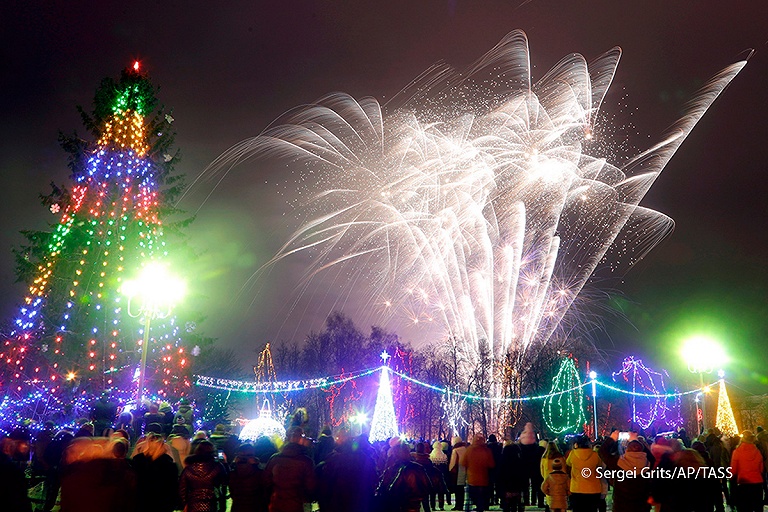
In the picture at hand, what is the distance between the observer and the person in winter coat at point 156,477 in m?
9.03

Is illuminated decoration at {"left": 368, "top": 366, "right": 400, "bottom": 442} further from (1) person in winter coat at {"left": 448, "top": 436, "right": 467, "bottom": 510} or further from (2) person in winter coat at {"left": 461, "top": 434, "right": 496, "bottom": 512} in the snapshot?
(2) person in winter coat at {"left": 461, "top": 434, "right": 496, "bottom": 512}

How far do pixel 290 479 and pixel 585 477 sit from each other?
200 inches

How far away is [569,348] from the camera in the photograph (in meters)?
62.2

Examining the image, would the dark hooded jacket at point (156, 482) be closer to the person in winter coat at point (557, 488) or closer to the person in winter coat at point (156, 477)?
the person in winter coat at point (156, 477)

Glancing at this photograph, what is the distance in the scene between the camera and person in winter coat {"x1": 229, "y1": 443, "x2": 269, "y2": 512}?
858cm

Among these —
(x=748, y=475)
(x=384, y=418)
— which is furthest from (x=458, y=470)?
(x=384, y=418)

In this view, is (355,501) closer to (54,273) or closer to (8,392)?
(8,392)

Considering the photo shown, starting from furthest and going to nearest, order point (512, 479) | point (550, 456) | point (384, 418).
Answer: point (384, 418) < point (512, 479) < point (550, 456)

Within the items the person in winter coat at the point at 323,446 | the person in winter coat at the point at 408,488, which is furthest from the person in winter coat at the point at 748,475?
the person in winter coat at the point at 323,446

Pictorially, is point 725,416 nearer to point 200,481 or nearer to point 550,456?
point 550,456

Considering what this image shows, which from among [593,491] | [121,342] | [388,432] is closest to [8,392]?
[121,342]

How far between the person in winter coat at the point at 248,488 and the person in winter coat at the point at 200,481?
0.22m

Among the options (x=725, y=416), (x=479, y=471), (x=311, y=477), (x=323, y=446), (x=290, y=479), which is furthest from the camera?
(x=725, y=416)

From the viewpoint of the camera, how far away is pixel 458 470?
15.5 m
